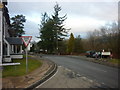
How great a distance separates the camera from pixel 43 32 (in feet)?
227

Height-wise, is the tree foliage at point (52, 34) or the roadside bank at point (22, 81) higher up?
the tree foliage at point (52, 34)

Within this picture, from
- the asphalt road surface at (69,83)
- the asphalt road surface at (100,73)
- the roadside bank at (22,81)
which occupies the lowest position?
the asphalt road surface at (100,73)

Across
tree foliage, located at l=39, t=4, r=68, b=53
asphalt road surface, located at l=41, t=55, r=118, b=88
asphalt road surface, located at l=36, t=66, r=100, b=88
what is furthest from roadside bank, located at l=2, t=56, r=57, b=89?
tree foliage, located at l=39, t=4, r=68, b=53

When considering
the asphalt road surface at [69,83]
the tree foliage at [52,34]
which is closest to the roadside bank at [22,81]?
the asphalt road surface at [69,83]

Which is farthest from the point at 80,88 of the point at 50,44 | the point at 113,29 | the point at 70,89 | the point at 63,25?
the point at 63,25

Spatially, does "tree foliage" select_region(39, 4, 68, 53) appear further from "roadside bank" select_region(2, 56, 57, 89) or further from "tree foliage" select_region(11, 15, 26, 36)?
"roadside bank" select_region(2, 56, 57, 89)

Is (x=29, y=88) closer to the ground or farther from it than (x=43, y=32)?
closer to the ground

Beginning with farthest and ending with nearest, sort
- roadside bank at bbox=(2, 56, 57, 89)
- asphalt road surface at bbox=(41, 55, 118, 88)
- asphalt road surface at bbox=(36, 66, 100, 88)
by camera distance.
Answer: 1. asphalt road surface at bbox=(41, 55, 118, 88)
2. asphalt road surface at bbox=(36, 66, 100, 88)
3. roadside bank at bbox=(2, 56, 57, 89)

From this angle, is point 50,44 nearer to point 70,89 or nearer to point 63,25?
point 63,25

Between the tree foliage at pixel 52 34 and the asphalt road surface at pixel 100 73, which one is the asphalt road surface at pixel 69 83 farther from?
the tree foliage at pixel 52 34

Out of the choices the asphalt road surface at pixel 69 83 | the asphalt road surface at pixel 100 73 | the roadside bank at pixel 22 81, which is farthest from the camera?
the asphalt road surface at pixel 100 73

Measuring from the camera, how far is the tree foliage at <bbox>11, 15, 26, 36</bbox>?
7181 cm

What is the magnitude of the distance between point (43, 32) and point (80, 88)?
6069 centimetres

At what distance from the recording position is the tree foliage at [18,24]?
7181cm
